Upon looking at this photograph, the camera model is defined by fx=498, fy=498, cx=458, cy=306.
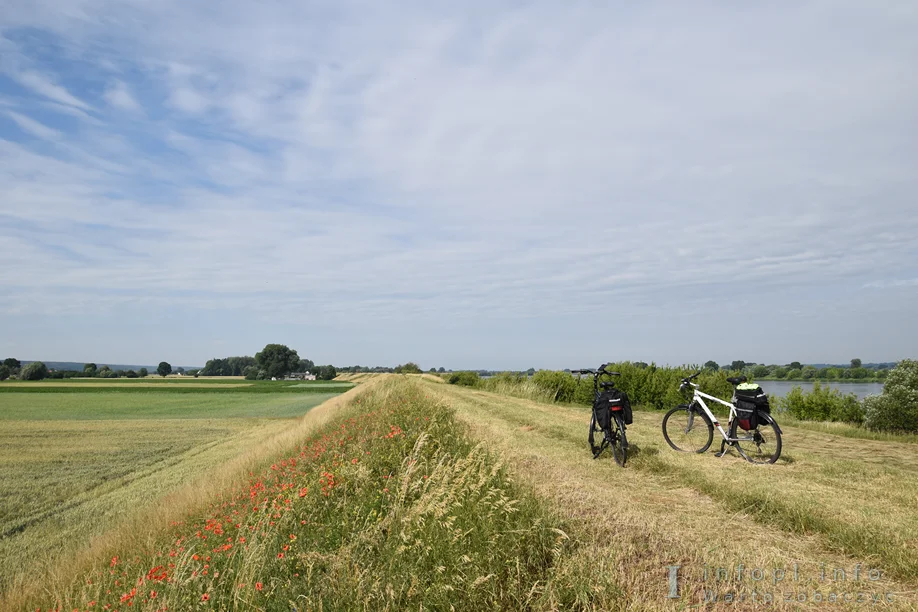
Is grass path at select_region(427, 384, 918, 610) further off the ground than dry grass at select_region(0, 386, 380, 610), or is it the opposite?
grass path at select_region(427, 384, 918, 610)

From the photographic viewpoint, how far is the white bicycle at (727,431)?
873 centimetres

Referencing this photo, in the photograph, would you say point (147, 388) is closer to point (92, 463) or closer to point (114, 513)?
point (92, 463)

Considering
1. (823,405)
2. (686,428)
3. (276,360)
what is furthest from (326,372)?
(686,428)

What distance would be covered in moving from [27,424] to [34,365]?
9257 centimetres

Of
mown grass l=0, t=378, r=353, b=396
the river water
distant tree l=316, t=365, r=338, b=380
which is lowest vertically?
mown grass l=0, t=378, r=353, b=396

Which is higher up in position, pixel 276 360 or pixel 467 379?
pixel 276 360

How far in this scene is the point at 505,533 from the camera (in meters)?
4.45

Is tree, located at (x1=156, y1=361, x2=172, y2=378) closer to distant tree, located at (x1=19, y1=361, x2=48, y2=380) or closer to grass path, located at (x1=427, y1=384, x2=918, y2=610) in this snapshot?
distant tree, located at (x1=19, y1=361, x2=48, y2=380)

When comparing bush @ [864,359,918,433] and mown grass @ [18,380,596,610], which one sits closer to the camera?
mown grass @ [18,380,596,610]

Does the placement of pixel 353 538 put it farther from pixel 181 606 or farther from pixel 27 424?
pixel 27 424

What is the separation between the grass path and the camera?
3906 mm

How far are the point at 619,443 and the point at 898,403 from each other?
784 cm

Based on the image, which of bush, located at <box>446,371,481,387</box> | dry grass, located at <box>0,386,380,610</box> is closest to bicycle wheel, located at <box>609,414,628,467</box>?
dry grass, located at <box>0,386,380,610</box>

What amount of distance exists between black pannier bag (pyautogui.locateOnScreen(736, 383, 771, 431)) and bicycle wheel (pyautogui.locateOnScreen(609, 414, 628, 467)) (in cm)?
204
